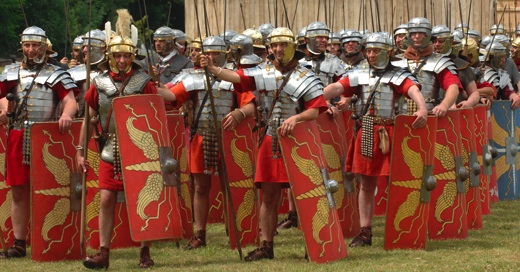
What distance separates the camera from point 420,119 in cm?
1070

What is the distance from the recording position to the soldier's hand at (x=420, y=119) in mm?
10672

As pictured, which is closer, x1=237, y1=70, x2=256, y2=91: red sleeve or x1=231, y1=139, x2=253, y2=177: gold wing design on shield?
x1=237, y1=70, x2=256, y2=91: red sleeve

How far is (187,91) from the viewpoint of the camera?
37.8ft

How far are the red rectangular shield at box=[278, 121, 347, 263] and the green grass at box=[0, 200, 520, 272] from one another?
153 millimetres

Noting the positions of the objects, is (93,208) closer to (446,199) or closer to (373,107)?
(373,107)

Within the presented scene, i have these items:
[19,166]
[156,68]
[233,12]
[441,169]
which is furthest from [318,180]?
[233,12]

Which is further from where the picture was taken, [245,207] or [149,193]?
[245,207]

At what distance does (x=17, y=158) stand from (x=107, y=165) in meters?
1.31

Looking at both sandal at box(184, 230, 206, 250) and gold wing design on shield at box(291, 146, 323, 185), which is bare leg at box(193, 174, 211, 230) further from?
gold wing design on shield at box(291, 146, 323, 185)

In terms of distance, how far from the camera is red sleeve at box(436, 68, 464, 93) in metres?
11.7

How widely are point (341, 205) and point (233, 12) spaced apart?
37.7ft

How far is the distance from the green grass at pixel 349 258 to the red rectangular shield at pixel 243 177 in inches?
6.3

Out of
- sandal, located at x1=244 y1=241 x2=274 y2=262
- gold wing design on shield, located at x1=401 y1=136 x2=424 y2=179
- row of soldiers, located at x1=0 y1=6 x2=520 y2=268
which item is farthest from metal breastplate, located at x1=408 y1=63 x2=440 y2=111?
sandal, located at x1=244 y1=241 x2=274 y2=262

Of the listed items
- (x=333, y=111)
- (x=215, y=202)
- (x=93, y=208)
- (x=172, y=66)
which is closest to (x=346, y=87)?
(x=333, y=111)
